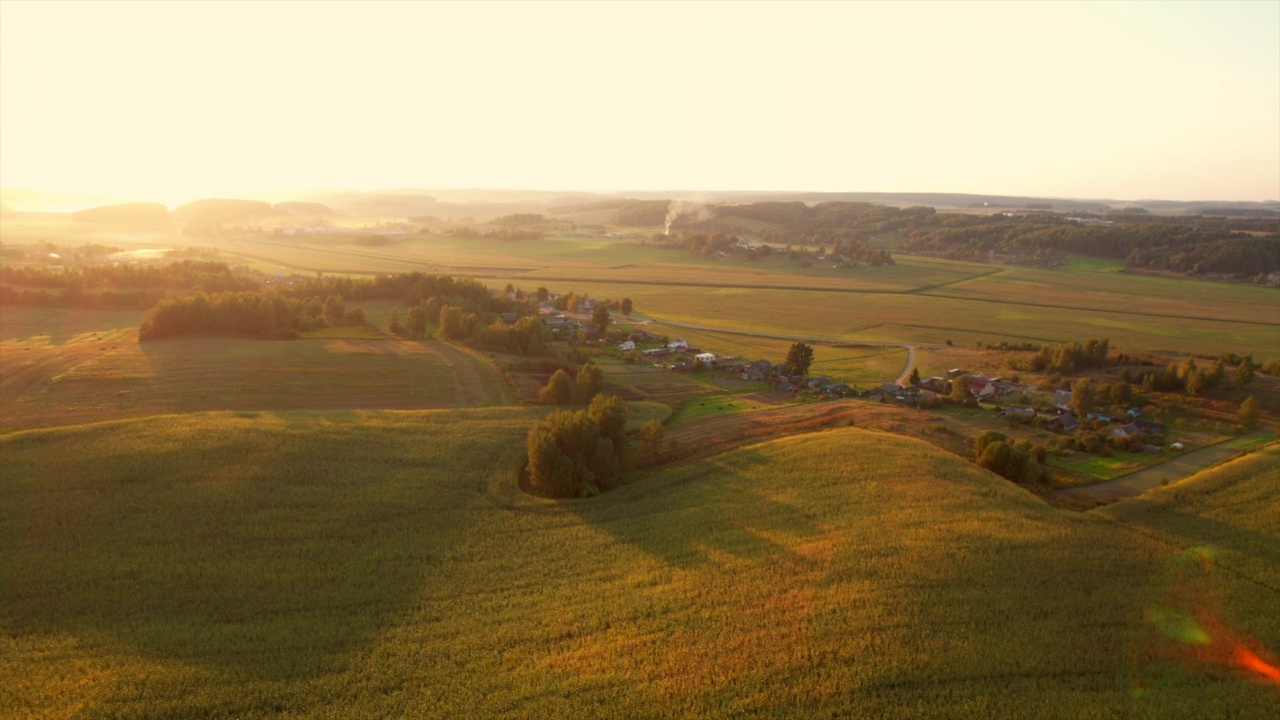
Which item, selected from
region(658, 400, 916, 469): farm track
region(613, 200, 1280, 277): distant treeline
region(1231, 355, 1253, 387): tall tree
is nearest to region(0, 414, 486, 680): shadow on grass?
region(658, 400, 916, 469): farm track

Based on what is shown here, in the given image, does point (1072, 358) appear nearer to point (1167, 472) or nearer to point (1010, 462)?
point (1167, 472)

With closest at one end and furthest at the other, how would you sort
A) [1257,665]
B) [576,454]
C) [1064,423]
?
[1257,665]
[576,454]
[1064,423]

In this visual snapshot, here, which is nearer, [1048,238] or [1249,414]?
[1249,414]

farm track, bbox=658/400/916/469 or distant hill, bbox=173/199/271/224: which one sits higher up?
distant hill, bbox=173/199/271/224

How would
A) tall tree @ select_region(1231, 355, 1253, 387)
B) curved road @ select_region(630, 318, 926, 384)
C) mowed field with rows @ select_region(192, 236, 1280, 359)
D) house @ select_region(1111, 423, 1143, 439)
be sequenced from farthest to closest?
mowed field with rows @ select_region(192, 236, 1280, 359), curved road @ select_region(630, 318, 926, 384), tall tree @ select_region(1231, 355, 1253, 387), house @ select_region(1111, 423, 1143, 439)

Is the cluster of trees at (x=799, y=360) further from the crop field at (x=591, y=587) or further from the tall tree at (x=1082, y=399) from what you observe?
the crop field at (x=591, y=587)

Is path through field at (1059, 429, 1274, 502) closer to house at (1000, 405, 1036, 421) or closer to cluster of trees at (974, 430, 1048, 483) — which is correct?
cluster of trees at (974, 430, 1048, 483)

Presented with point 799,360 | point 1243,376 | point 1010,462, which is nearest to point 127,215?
point 799,360
